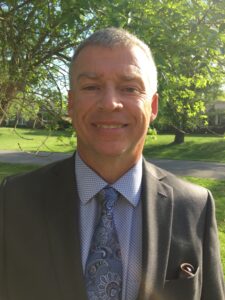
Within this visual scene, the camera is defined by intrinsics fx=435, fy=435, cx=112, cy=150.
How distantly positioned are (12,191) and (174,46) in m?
4.07

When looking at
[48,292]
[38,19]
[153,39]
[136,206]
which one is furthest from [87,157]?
[38,19]

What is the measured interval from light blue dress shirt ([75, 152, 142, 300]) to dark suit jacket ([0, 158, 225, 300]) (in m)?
0.04

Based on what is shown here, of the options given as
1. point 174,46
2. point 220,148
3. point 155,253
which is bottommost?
point 220,148

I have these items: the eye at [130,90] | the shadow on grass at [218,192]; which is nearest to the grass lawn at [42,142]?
the shadow on grass at [218,192]

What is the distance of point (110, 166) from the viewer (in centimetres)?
181

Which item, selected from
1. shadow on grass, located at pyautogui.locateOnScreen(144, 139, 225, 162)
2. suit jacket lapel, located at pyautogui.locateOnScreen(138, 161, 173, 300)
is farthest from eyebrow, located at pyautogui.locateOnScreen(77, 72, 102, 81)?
shadow on grass, located at pyautogui.locateOnScreen(144, 139, 225, 162)

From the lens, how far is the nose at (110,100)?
1706 millimetres

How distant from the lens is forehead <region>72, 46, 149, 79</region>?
1.73 metres

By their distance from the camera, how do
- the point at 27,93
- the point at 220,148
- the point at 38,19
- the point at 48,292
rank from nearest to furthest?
the point at 48,292, the point at 38,19, the point at 27,93, the point at 220,148

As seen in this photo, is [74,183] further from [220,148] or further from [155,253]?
[220,148]

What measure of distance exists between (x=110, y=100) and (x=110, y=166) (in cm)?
28

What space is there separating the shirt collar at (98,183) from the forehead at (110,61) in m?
0.39

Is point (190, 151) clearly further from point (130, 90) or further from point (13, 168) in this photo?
point (130, 90)

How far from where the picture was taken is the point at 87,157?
1.83m
